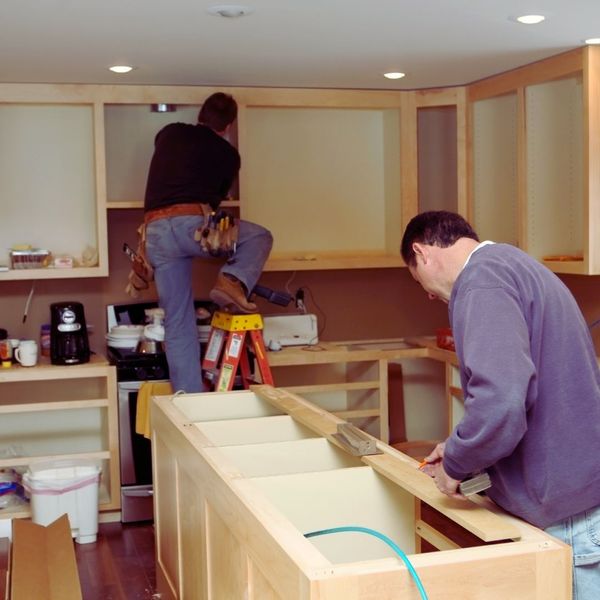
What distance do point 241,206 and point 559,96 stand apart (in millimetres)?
1742

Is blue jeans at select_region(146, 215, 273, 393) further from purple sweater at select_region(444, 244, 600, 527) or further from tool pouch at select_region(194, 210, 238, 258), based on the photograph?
purple sweater at select_region(444, 244, 600, 527)

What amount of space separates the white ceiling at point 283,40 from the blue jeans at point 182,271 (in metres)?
0.79

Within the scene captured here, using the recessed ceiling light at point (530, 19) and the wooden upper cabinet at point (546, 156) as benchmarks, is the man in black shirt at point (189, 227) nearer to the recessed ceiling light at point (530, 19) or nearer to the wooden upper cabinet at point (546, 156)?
the wooden upper cabinet at point (546, 156)

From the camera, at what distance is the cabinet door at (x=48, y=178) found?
527 centimetres

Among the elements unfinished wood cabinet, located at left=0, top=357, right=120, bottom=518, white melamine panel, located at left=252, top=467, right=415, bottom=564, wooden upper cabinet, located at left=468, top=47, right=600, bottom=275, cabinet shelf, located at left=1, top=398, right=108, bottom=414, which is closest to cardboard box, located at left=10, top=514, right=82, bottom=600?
cabinet shelf, located at left=1, top=398, right=108, bottom=414

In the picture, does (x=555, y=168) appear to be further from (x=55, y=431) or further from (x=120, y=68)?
(x=55, y=431)

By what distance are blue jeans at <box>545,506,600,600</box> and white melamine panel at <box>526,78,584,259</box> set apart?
2.82m

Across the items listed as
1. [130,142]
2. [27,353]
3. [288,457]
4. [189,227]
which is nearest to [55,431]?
[27,353]

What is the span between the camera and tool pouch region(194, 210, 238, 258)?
4.76 meters

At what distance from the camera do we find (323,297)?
19.4 feet

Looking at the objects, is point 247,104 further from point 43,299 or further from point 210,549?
point 210,549

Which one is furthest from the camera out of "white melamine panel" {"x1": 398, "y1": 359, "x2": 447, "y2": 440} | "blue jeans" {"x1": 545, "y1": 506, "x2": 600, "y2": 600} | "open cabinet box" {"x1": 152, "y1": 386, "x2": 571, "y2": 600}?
"white melamine panel" {"x1": 398, "y1": 359, "x2": 447, "y2": 440}

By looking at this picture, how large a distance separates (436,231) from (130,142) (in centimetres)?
344

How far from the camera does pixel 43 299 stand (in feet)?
18.0
